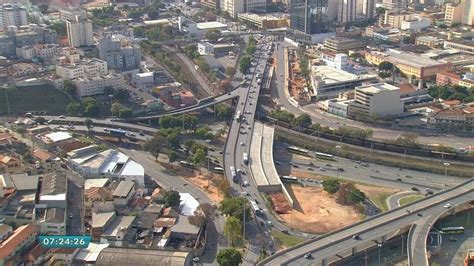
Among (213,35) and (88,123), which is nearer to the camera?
(88,123)

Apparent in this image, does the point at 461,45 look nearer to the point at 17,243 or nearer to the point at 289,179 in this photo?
the point at 289,179

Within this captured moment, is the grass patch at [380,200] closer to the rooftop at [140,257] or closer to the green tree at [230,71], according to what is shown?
the rooftop at [140,257]

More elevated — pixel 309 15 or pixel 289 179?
pixel 309 15

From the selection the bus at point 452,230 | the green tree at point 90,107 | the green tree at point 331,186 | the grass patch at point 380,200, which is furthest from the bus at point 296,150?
the green tree at point 90,107

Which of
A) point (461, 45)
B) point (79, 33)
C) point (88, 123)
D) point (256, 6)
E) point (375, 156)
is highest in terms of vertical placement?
point (256, 6)

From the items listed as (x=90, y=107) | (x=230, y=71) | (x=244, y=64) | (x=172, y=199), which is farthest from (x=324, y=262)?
(x=244, y=64)

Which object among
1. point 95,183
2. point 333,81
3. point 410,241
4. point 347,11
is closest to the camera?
point 410,241

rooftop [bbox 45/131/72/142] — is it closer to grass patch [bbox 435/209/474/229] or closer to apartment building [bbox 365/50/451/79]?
grass patch [bbox 435/209/474/229]
